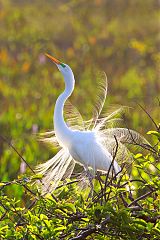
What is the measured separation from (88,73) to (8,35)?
3077 millimetres

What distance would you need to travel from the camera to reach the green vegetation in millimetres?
2355

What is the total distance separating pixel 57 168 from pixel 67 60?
343 inches

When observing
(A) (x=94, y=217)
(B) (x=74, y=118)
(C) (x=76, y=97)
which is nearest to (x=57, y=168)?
(B) (x=74, y=118)

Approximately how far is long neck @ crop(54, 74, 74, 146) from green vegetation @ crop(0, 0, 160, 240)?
0.24 m

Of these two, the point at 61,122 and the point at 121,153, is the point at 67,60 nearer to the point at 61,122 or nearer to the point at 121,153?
the point at 61,122

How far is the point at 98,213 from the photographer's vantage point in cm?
228

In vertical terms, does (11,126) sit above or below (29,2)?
Result: above

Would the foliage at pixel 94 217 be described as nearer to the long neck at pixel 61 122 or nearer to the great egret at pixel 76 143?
the great egret at pixel 76 143

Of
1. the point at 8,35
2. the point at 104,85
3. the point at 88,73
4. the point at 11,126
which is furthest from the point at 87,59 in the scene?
the point at 104,85

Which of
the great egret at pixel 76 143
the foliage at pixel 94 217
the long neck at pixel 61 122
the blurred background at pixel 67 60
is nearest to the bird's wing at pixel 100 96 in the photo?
the great egret at pixel 76 143

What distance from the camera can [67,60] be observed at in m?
11.7

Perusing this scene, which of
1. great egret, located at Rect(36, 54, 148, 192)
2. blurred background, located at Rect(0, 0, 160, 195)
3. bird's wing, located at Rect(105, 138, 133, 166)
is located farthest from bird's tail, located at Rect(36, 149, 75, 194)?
blurred background, located at Rect(0, 0, 160, 195)

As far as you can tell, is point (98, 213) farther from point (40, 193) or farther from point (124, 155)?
point (124, 155)

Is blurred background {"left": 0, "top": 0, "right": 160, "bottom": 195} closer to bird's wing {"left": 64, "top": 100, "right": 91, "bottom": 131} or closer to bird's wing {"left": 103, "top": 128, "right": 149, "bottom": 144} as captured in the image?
bird's wing {"left": 64, "top": 100, "right": 91, "bottom": 131}
